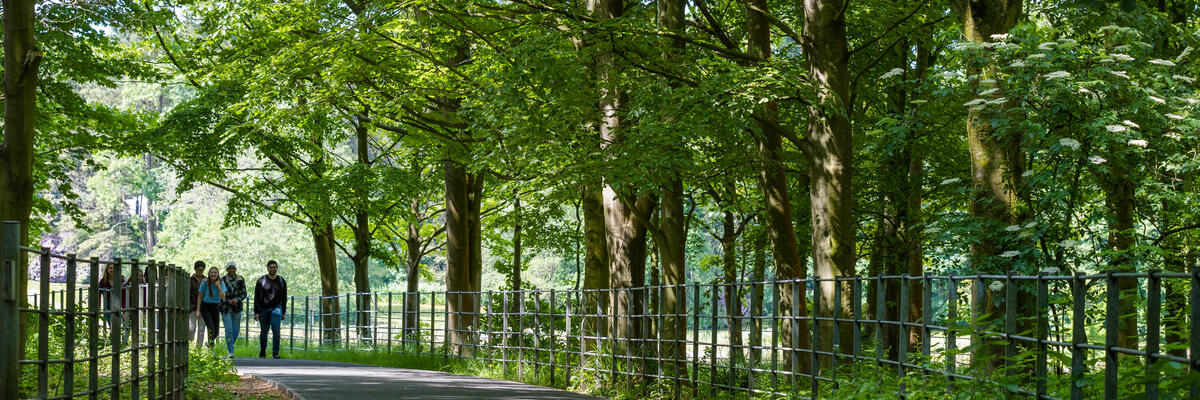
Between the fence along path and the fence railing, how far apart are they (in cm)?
486

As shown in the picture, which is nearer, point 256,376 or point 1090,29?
point 1090,29

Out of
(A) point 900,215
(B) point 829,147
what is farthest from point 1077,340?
(A) point 900,215

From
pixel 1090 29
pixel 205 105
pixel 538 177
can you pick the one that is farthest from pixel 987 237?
pixel 205 105

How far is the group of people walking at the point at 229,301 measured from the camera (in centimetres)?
1898

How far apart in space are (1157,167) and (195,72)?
2080 centimetres

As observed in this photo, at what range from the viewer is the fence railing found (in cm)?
601

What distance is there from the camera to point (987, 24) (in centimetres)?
1192

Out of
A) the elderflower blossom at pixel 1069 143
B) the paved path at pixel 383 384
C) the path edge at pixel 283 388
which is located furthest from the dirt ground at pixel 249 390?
the elderflower blossom at pixel 1069 143

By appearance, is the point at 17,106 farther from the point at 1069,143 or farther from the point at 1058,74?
the point at 1069,143

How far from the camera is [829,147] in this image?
13812 mm

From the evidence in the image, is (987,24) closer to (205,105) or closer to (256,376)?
(256,376)

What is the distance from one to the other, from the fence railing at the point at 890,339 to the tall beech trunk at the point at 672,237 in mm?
64

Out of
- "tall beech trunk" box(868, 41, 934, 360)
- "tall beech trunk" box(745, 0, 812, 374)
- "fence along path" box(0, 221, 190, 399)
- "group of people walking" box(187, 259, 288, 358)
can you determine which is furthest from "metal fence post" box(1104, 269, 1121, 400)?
"group of people walking" box(187, 259, 288, 358)

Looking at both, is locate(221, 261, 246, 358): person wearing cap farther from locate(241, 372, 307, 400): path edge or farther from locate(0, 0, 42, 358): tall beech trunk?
locate(0, 0, 42, 358): tall beech trunk
